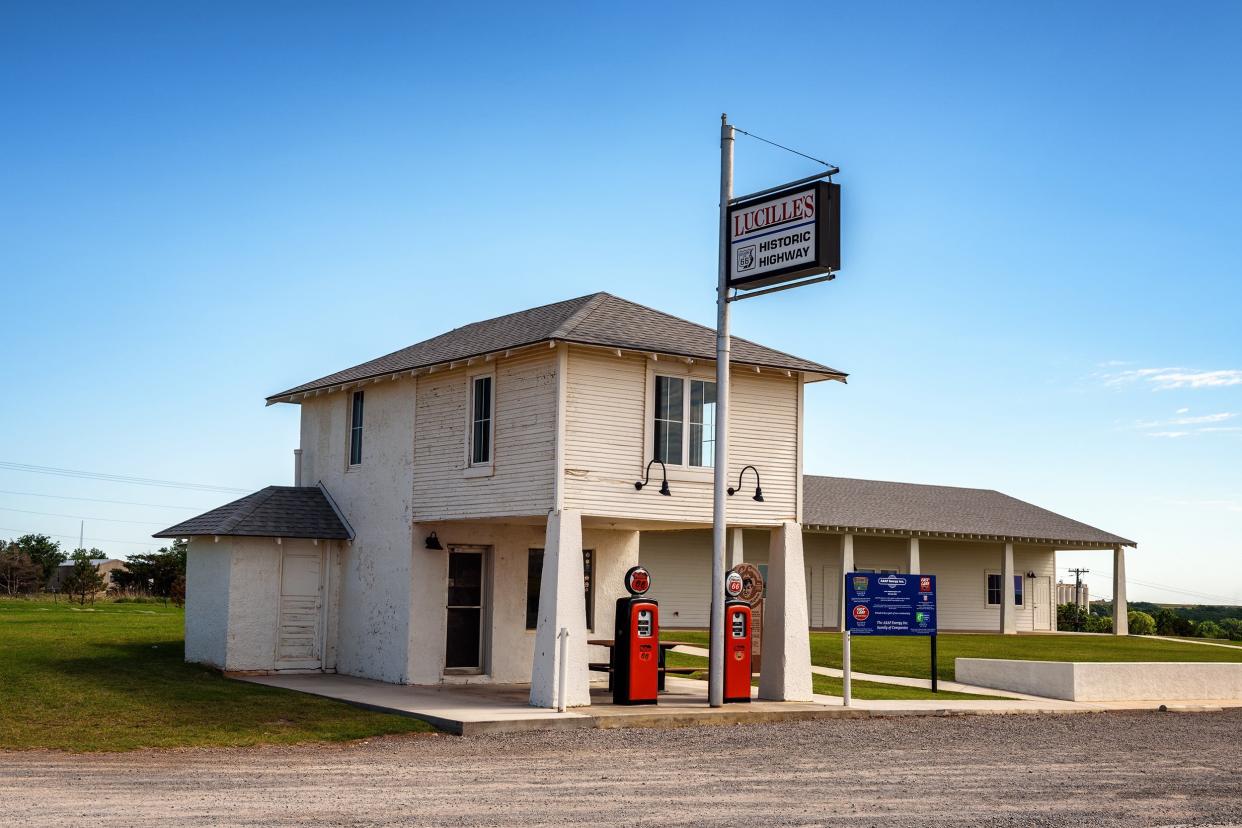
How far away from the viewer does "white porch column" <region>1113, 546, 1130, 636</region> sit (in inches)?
1692

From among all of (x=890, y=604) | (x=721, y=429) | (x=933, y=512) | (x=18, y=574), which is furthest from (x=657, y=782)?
(x=18, y=574)

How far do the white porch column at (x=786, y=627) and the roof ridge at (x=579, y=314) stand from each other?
4401 mm

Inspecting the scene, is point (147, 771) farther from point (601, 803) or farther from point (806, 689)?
point (806, 689)

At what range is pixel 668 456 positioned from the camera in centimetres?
1838

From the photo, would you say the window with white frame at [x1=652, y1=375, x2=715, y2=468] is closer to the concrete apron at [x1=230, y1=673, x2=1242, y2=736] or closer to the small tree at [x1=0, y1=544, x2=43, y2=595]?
the concrete apron at [x1=230, y1=673, x2=1242, y2=736]

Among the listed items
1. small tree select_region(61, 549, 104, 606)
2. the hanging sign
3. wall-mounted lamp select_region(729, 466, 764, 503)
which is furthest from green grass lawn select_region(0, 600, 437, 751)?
small tree select_region(61, 549, 104, 606)

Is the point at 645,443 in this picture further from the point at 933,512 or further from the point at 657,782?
the point at 933,512

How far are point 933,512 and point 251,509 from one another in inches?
1024

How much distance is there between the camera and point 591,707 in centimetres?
1703

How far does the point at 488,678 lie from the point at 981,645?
16.6 m

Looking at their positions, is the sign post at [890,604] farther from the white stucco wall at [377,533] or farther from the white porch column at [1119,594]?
the white porch column at [1119,594]

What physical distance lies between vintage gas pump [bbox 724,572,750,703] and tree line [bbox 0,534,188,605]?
40.3m

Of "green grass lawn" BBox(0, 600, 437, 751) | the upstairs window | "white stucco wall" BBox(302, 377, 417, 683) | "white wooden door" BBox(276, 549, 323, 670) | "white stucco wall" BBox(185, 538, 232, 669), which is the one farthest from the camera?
the upstairs window

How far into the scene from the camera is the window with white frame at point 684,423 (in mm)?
18375
